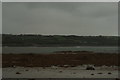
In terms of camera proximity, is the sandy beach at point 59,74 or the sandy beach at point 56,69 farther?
the sandy beach at point 56,69

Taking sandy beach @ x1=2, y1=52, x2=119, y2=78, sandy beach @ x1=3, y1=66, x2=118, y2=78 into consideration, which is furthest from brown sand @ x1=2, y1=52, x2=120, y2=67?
sandy beach @ x1=3, y1=66, x2=118, y2=78

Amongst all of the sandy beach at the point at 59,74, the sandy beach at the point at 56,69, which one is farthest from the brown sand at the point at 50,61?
the sandy beach at the point at 59,74

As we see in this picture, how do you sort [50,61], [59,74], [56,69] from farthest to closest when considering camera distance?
[50,61] < [56,69] < [59,74]

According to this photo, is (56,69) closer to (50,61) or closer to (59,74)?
(59,74)

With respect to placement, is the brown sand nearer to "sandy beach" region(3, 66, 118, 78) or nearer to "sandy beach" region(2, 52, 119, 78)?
"sandy beach" region(2, 52, 119, 78)

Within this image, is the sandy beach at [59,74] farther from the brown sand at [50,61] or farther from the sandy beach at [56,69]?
the brown sand at [50,61]

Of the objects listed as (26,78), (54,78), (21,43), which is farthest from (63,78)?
(21,43)

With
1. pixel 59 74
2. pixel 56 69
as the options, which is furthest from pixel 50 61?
pixel 59 74

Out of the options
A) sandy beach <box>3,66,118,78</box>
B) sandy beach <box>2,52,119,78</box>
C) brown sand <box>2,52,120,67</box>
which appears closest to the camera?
sandy beach <box>3,66,118,78</box>

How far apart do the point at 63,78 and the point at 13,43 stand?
174694mm

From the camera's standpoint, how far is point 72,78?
87.3 feet

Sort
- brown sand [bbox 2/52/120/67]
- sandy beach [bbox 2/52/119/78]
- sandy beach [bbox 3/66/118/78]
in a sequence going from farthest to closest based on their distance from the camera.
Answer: brown sand [bbox 2/52/120/67], sandy beach [bbox 2/52/119/78], sandy beach [bbox 3/66/118/78]

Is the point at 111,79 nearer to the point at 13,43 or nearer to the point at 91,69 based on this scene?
the point at 91,69

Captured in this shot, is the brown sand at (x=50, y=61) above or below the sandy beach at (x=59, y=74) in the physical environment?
below
